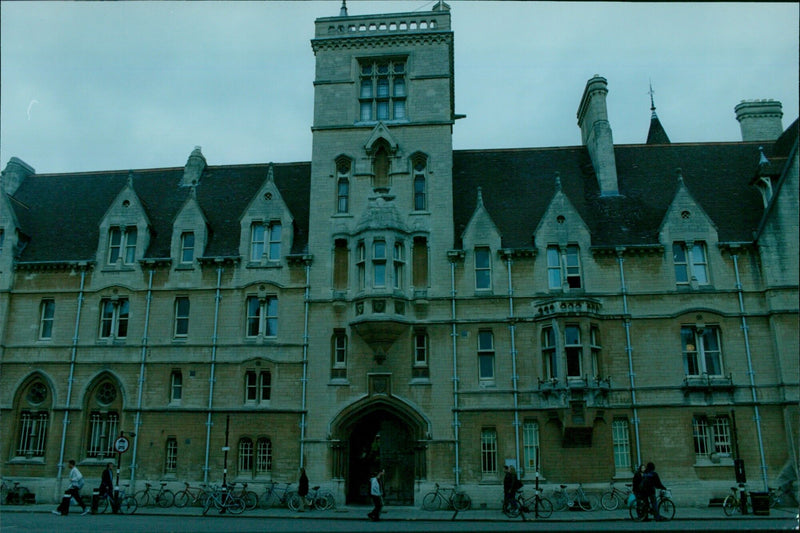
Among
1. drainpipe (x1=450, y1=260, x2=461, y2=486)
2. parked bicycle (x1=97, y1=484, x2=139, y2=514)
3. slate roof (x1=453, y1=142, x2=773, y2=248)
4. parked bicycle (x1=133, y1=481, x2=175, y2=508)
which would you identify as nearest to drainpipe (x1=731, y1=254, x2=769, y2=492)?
slate roof (x1=453, y1=142, x2=773, y2=248)

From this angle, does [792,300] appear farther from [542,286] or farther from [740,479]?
[542,286]

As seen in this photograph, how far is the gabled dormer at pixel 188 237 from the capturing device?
31734 millimetres

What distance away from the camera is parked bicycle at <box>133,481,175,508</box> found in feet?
90.6

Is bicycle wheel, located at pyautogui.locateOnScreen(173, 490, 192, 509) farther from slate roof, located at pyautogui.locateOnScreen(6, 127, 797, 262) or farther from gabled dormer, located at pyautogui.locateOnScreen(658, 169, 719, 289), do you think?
gabled dormer, located at pyautogui.locateOnScreen(658, 169, 719, 289)

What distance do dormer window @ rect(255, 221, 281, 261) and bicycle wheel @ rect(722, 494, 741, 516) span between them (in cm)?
2176

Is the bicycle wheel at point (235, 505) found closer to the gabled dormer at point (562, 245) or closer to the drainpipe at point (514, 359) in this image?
the drainpipe at point (514, 359)

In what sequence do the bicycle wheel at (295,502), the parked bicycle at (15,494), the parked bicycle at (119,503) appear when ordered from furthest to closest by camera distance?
1. the parked bicycle at (15,494)
2. the bicycle wheel at (295,502)
3. the parked bicycle at (119,503)

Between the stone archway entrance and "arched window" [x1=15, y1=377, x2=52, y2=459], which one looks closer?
the stone archway entrance

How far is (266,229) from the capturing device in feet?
104

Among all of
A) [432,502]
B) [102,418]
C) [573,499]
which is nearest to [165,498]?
[102,418]

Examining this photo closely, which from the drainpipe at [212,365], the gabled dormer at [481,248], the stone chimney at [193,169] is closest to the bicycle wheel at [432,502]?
the gabled dormer at [481,248]

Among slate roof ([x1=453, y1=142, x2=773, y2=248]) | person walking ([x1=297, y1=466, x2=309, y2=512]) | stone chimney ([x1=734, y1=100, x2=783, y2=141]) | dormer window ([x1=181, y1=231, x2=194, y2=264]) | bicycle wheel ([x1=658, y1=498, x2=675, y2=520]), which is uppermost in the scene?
stone chimney ([x1=734, y1=100, x2=783, y2=141])

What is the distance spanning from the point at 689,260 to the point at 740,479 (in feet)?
32.4

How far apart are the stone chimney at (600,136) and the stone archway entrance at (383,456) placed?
15974 millimetres
